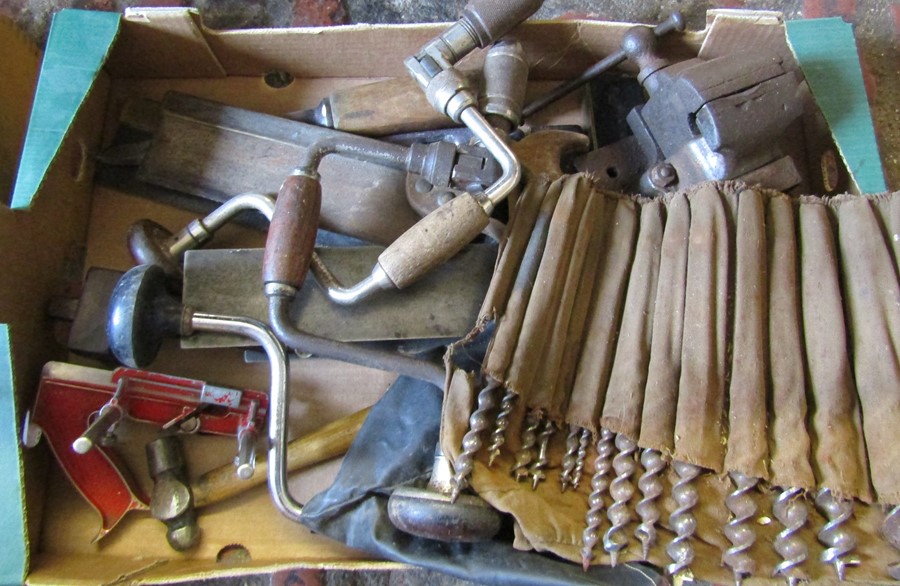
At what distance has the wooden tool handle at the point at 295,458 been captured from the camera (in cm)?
79

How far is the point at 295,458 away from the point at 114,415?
0.19 m

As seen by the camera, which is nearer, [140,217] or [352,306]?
[352,306]

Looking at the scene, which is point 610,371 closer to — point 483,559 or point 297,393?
point 483,559

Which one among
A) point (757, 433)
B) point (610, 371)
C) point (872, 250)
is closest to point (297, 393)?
point (610, 371)

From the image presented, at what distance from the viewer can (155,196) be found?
0.91 metres

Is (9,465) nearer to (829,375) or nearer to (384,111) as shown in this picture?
(384,111)

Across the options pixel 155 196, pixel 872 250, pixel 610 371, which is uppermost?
pixel 872 250

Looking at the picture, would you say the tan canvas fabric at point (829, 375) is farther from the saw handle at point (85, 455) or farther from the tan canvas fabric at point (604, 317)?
the saw handle at point (85, 455)

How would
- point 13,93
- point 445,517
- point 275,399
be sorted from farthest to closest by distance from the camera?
1. point 13,93
2. point 275,399
3. point 445,517

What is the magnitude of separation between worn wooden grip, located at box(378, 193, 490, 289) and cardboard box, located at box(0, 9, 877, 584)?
0.73 ft

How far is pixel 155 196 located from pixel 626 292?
60 cm

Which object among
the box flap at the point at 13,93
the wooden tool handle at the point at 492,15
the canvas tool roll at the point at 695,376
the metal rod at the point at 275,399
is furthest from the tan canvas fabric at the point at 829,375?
the box flap at the point at 13,93

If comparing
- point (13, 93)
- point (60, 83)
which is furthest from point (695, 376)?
point (13, 93)

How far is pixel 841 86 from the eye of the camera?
814 millimetres
